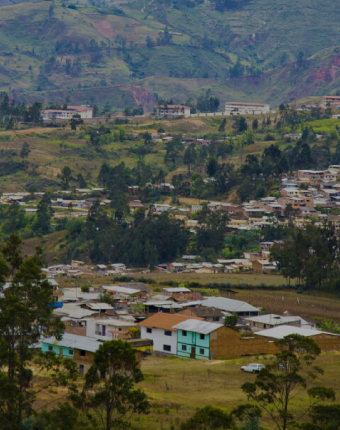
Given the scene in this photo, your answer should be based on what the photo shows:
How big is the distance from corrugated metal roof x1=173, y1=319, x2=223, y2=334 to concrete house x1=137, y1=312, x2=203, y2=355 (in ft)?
1.98

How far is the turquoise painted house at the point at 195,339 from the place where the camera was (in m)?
46.8

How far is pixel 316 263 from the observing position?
72.3 meters

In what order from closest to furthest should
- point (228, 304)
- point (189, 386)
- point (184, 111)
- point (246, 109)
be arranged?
point (189, 386) → point (228, 304) → point (184, 111) → point (246, 109)

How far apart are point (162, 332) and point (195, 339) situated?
2.50 meters

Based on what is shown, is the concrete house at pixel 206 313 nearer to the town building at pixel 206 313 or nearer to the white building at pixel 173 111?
the town building at pixel 206 313

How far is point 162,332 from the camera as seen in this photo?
4894cm

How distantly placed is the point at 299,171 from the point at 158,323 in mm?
71529

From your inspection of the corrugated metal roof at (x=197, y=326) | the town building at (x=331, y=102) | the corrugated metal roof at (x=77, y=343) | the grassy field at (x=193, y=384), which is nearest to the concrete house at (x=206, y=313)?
the corrugated metal roof at (x=197, y=326)

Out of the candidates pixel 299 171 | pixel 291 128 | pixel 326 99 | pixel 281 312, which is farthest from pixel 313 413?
pixel 326 99

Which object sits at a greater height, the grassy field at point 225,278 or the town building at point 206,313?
the town building at point 206,313

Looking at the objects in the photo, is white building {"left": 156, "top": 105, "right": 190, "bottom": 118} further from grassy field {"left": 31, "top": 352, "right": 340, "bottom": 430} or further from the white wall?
grassy field {"left": 31, "top": 352, "right": 340, "bottom": 430}

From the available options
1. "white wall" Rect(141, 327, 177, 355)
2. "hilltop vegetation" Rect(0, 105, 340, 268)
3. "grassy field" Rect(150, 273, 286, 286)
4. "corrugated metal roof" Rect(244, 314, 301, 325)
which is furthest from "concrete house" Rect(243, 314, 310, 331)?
"hilltop vegetation" Rect(0, 105, 340, 268)

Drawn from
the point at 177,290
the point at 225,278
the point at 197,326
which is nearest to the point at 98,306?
the point at 177,290

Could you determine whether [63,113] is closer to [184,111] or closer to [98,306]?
[184,111]
